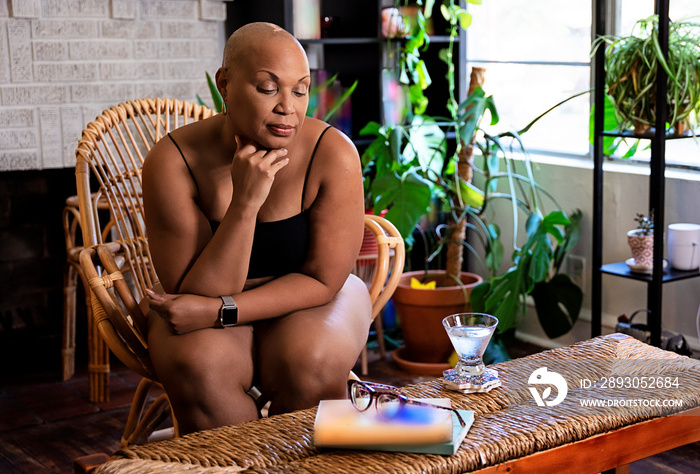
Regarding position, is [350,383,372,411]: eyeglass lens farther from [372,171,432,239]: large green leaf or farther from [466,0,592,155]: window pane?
[466,0,592,155]: window pane

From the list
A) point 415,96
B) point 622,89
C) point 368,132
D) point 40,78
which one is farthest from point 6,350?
point 622,89

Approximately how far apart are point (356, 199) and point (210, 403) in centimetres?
51

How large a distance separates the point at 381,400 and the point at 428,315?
1857 mm

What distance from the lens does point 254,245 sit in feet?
5.79

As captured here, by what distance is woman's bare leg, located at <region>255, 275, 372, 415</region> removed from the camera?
164 cm

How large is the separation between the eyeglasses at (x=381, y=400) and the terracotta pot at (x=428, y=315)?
181cm

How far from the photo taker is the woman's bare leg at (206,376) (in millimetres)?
1604

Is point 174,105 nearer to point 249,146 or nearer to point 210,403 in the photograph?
point 249,146

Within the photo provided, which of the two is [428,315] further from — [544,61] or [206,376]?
[206,376]

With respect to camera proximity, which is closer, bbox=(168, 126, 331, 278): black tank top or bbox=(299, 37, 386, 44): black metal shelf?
bbox=(168, 126, 331, 278): black tank top

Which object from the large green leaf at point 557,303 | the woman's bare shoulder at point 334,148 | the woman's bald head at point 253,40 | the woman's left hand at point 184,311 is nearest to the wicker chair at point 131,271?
the woman's left hand at point 184,311

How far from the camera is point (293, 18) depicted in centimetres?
334

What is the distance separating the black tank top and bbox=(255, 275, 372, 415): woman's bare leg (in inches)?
4.5

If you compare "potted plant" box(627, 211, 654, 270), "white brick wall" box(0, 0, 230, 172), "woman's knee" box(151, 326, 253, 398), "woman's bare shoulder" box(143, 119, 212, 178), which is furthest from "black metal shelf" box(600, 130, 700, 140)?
"white brick wall" box(0, 0, 230, 172)
